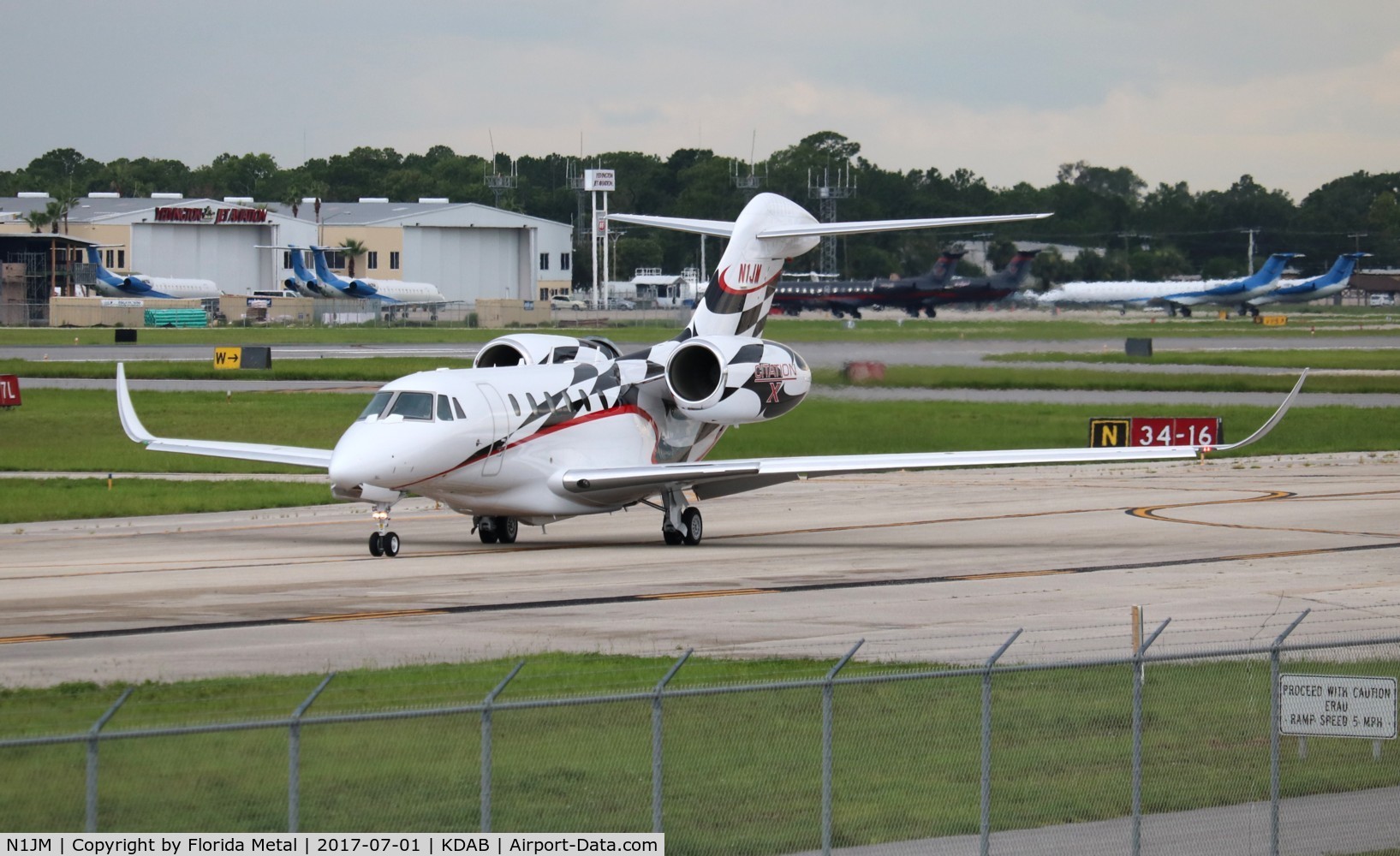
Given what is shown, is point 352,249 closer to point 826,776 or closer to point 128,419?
point 128,419

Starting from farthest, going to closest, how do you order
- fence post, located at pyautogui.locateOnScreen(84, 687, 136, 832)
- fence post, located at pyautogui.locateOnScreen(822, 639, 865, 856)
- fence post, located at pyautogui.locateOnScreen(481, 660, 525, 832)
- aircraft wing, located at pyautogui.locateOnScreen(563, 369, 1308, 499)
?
aircraft wing, located at pyautogui.locateOnScreen(563, 369, 1308, 499)
fence post, located at pyautogui.locateOnScreen(822, 639, 865, 856)
fence post, located at pyautogui.locateOnScreen(481, 660, 525, 832)
fence post, located at pyautogui.locateOnScreen(84, 687, 136, 832)

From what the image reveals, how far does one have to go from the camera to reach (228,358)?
8250 centimetres

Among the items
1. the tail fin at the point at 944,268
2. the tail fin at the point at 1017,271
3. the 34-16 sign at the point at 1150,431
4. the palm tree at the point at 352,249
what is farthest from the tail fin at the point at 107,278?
the 34-16 sign at the point at 1150,431

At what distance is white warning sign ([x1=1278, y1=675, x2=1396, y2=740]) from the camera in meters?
12.2

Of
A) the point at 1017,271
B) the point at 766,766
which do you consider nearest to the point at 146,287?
the point at 1017,271

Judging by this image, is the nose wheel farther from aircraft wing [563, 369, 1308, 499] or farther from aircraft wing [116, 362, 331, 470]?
aircraft wing [563, 369, 1308, 499]

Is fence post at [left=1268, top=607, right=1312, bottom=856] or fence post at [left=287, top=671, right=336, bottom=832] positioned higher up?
fence post at [left=287, top=671, right=336, bottom=832]

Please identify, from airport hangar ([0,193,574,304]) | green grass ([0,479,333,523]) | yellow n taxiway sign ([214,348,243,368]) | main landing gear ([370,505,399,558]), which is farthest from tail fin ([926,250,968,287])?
airport hangar ([0,193,574,304])

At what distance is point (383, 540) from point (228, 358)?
56928 mm

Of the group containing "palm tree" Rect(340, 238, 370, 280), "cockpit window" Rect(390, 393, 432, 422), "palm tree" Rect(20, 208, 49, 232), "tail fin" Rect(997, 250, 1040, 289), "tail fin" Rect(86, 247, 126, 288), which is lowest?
"cockpit window" Rect(390, 393, 432, 422)

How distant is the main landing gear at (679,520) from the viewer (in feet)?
101

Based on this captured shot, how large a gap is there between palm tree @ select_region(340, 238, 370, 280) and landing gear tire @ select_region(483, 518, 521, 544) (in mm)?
139179

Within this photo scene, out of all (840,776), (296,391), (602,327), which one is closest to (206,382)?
(296,391)

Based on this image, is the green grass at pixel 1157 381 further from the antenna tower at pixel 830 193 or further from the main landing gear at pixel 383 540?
the main landing gear at pixel 383 540
